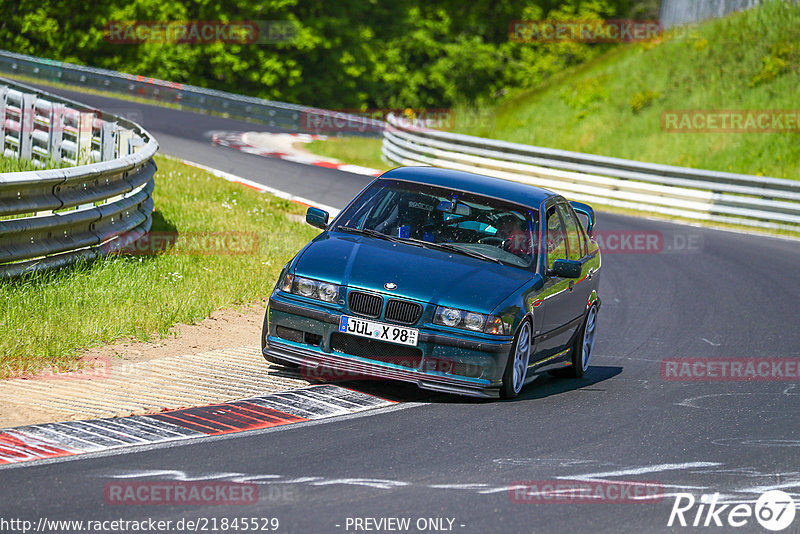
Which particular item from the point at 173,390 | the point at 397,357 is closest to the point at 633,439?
the point at 397,357

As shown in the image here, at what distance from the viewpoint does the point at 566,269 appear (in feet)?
28.9

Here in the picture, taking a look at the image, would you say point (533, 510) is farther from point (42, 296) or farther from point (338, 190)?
point (338, 190)

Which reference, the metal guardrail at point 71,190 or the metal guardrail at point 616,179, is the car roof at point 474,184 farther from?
the metal guardrail at point 616,179

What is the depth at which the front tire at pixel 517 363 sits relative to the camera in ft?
26.3

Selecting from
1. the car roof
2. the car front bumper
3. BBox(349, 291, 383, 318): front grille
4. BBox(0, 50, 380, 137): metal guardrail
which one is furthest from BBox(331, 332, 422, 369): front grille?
BBox(0, 50, 380, 137): metal guardrail

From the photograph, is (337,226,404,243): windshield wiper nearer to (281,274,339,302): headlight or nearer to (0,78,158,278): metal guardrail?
(281,274,339,302): headlight

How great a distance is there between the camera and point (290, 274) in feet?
26.7

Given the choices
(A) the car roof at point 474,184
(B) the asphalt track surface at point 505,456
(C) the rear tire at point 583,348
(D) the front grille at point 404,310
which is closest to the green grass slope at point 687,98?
(B) the asphalt track surface at point 505,456

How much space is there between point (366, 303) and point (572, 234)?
107 inches

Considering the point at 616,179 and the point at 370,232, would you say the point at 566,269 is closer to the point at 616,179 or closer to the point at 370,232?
the point at 370,232

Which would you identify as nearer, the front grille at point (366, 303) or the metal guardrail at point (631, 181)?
the front grille at point (366, 303)

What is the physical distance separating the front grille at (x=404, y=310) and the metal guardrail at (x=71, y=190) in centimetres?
352

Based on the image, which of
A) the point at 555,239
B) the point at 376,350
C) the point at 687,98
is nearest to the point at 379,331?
the point at 376,350

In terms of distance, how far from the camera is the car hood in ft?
25.7
